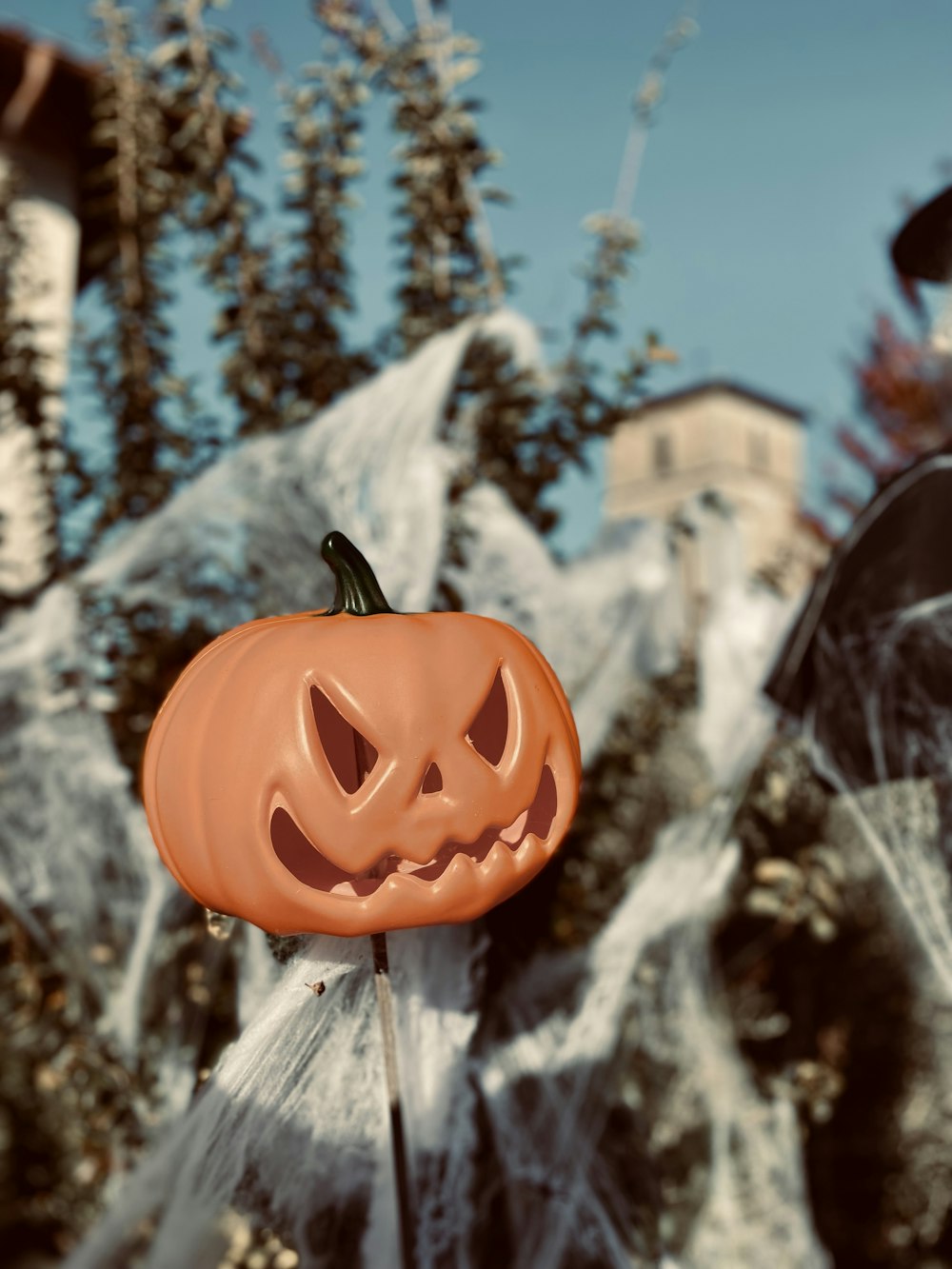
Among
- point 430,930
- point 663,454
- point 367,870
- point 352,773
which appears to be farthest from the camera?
point 663,454

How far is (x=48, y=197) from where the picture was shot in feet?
Result: 16.8

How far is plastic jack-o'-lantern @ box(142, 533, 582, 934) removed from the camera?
3.66 feet

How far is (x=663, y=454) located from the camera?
36.6m

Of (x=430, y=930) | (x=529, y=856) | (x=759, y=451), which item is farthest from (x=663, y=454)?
(x=529, y=856)

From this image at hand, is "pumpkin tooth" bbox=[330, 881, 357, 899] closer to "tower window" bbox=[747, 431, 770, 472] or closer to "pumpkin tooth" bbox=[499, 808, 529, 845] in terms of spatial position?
"pumpkin tooth" bbox=[499, 808, 529, 845]

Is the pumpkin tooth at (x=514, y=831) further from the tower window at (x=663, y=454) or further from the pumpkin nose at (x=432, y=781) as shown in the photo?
the tower window at (x=663, y=454)

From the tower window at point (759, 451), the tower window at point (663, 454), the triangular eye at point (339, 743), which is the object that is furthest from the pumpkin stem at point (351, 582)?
the tower window at point (759, 451)

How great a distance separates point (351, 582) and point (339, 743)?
0.18 meters

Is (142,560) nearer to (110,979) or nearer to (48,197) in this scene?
(110,979)

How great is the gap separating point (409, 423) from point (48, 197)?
376 cm

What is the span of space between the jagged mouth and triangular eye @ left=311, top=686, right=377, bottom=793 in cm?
8

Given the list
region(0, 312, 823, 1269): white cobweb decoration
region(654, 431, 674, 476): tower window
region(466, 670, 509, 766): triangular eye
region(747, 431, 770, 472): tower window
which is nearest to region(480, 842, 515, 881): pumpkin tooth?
region(466, 670, 509, 766): triangular eye

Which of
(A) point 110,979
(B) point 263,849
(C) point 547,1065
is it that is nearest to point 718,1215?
(C) point 547,1065

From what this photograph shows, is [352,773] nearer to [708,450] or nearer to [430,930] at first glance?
[430,930]
